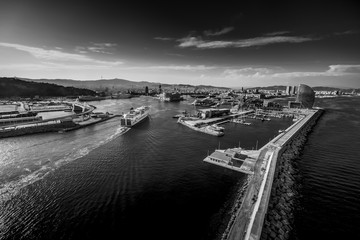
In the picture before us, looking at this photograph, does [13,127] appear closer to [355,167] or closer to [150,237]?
[150,237]

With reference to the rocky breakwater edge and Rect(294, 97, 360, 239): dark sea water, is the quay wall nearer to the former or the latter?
the rocky breakwater edge

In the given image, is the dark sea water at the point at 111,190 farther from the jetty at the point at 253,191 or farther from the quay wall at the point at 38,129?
the quay wall at the point at 38,129

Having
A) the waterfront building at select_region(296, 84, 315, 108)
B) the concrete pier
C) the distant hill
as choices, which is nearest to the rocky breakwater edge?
the concrete pier

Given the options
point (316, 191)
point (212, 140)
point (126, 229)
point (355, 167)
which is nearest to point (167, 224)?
point (126, 229)

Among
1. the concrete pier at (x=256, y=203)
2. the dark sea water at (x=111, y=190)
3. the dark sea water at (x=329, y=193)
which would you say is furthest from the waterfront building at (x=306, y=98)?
the concrete pier at (x=256, y=203)

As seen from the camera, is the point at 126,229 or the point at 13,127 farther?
the point at 13,127

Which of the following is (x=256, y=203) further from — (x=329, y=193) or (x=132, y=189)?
(x=132, y=189)

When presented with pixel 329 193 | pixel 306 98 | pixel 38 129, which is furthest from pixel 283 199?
pixel 306 98
